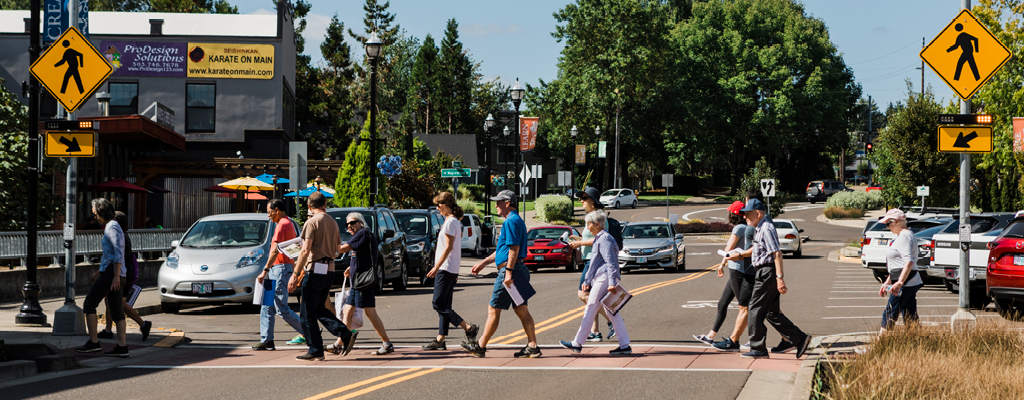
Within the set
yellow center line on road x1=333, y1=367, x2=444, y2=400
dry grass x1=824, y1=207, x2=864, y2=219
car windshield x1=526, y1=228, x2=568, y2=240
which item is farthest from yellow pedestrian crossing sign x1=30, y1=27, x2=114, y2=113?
dry grass x1=824, y1=207, x2=864, y2=219

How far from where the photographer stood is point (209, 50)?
37719 mm

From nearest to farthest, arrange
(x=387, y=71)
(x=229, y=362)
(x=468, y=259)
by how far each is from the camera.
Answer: (x=229, y=362) → (x=468, y=259) → (x=387, y=71)

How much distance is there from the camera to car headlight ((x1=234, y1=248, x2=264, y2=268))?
15.2 m

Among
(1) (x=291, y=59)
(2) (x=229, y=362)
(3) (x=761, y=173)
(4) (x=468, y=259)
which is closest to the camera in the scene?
(2) (x=229, y=362)

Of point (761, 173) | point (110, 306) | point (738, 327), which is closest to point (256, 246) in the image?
point (110, 306)

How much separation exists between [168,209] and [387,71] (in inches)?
2281

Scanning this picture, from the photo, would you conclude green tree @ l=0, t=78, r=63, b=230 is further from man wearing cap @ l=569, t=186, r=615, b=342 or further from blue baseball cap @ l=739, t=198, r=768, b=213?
blue baseball cap @ l=739, t=198, r=768, b=213

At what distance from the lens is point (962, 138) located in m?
11.3

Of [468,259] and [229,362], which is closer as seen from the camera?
[229,362]

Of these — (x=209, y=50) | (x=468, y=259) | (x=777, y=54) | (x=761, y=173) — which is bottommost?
(x=468, y=259)

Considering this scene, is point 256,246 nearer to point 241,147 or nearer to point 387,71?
point 241,147

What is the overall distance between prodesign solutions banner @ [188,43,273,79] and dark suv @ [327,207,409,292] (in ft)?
64.6

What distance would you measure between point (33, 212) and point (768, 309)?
31.9 ft

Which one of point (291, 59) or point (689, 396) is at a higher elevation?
point (291, 59)
